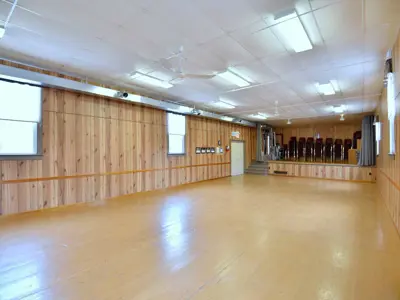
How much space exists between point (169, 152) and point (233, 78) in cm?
Result: 376

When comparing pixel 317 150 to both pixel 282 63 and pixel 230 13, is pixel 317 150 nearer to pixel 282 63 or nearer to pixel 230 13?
pixel 282 63

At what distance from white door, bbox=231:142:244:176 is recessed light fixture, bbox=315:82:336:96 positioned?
5.60 metres

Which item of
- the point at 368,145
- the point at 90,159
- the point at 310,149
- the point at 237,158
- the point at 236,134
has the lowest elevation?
the point at 237,158

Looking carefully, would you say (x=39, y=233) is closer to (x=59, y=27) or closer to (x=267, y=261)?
(x=59, y=27)

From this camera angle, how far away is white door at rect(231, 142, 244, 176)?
11514mm

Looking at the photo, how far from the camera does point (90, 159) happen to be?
5766mm

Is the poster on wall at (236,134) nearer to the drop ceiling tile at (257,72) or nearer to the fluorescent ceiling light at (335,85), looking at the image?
the fluorescent ceiling light at (335,85)

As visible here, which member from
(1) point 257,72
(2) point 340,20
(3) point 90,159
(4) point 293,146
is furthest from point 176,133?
(4) point 293,146

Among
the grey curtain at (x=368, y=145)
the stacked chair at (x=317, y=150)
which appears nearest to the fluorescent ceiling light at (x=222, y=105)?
the grey curtain at (x=368, y=145)

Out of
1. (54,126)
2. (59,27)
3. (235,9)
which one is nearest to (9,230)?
(54,126)

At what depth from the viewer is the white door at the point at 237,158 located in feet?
37.8

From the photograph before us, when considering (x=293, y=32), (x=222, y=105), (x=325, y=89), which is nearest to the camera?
(x=293, y=32)

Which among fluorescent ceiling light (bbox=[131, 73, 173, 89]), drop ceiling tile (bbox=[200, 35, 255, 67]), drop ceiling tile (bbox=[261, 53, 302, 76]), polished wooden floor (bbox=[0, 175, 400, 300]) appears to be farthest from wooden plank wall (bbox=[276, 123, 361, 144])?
drop ceiling tile (bbox=[200, 35, 255, 67])

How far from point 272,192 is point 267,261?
15.2 feet
